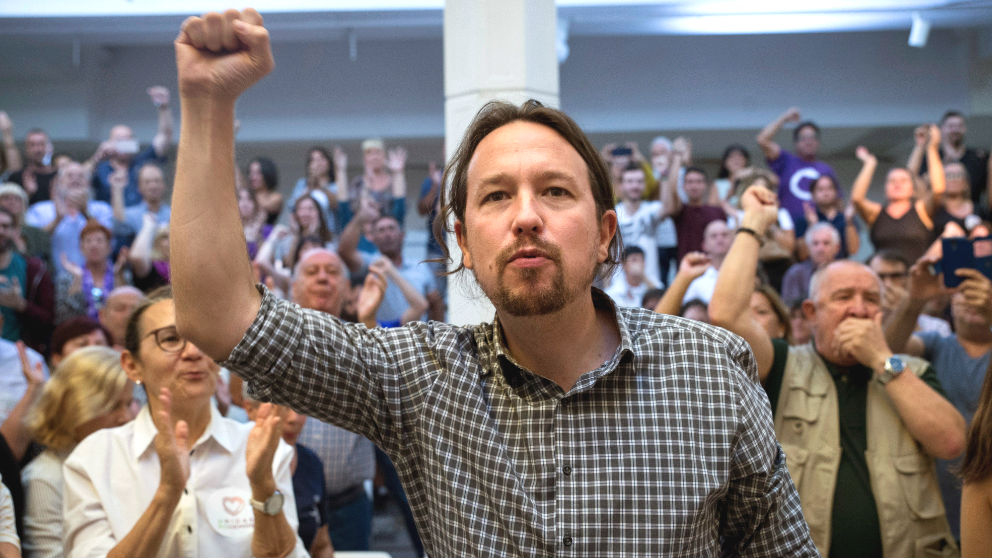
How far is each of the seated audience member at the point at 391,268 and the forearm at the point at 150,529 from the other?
256 centimetres

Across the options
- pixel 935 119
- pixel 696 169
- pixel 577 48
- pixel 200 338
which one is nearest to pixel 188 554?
pixel 200 338

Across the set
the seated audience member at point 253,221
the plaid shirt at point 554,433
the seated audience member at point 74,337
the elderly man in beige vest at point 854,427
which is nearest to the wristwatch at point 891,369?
the elderly man in beige vest at point 854,427

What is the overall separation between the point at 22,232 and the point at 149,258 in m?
0.78

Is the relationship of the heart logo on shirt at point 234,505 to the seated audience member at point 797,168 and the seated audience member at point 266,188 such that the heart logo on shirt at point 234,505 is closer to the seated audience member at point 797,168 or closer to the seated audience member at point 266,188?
the seated audience member at point 266,188

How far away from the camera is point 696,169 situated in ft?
21.9

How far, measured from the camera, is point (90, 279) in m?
5.68

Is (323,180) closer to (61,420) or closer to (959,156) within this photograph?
(61,420)

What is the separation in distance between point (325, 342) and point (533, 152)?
421 mm

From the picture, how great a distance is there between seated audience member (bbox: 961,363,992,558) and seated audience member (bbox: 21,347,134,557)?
2250mm

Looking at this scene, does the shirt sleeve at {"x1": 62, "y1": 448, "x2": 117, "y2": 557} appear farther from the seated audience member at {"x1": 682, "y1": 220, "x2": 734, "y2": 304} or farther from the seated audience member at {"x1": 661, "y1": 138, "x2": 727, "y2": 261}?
the seated audience member at {"x1": 661, "y1": 138, "x2": 727, "y2": 261}

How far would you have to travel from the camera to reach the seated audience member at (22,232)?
574 centimetres

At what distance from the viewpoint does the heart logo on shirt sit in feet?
8.29

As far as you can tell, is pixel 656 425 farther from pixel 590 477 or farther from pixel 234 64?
pixel 234 64

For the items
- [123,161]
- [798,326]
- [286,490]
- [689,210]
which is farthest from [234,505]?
[123,161]
